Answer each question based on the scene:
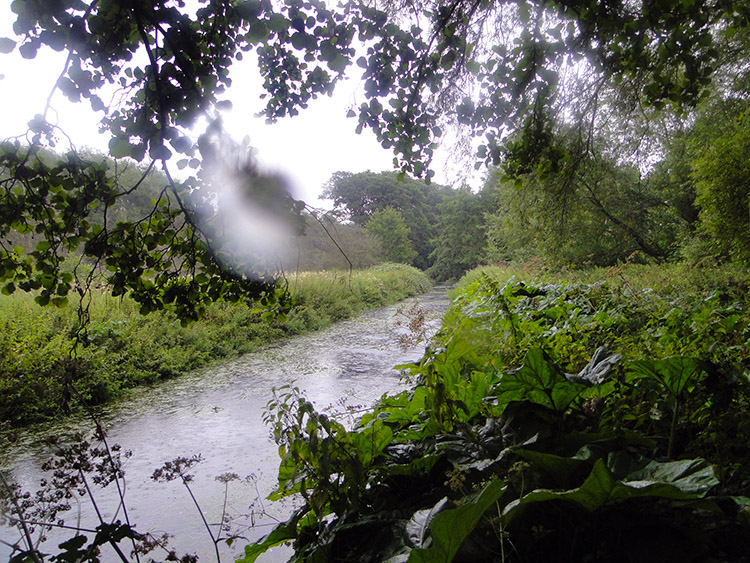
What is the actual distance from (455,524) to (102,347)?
5599 millimetres

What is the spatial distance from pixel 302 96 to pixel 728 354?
92.1 inches

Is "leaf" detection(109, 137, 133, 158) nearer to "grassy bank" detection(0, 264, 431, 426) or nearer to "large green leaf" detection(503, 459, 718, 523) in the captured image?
"grassy bank" detection(0, 264, 431, 426)

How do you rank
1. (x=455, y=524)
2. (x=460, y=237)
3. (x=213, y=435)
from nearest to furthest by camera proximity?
1. (x=455, y=524)
2. (x=213, y=435)
3. (x=460, y=237)

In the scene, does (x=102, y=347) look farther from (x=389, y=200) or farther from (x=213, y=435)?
(x=389, y=200)

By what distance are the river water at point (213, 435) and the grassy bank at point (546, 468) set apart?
45cm

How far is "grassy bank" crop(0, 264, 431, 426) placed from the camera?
13.6 feet

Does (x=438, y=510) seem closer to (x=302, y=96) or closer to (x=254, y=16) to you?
(x=254, y=16)

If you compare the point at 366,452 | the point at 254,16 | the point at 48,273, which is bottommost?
the point at 366,452

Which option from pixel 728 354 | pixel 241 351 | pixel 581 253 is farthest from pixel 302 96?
pixel 581 253

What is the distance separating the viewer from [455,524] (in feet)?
2.68

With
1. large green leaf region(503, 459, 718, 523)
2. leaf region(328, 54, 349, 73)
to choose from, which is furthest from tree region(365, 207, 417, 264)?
large green leaf region(503, 459, 718, 523)

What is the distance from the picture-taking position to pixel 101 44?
1.40 metres

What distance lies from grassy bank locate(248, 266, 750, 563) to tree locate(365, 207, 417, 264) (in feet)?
93.8

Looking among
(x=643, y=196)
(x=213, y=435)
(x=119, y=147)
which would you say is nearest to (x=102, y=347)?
(x=213, y=435)
